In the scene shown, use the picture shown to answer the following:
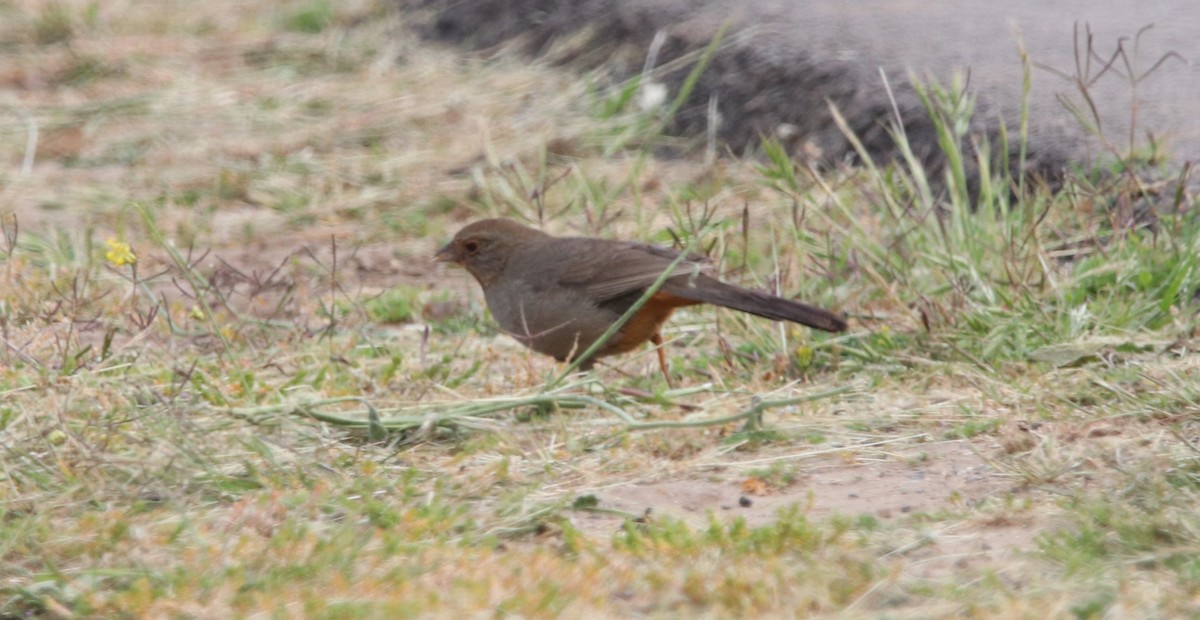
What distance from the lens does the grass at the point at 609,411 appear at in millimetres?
3299

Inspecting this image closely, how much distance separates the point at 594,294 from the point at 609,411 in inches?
35.6

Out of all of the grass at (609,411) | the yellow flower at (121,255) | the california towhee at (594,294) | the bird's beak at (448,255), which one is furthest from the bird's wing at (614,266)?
the yellow flower at (121,255)

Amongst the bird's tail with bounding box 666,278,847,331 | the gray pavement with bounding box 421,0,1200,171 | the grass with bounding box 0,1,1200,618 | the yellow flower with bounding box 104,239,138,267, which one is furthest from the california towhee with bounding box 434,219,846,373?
the gray pavement with bounding box 421,0,1200,171

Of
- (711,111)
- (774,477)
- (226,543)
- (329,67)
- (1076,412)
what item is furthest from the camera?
(329,67)

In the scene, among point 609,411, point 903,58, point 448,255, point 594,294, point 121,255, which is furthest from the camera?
point 903,58

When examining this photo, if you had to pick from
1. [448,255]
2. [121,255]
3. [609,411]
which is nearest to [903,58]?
[448,255]

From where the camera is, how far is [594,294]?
5441 mm

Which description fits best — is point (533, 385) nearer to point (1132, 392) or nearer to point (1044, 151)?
point (1132, 392)

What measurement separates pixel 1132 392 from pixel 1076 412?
0.17 m

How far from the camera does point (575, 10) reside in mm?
9852

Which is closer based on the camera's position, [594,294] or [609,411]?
[609,411]

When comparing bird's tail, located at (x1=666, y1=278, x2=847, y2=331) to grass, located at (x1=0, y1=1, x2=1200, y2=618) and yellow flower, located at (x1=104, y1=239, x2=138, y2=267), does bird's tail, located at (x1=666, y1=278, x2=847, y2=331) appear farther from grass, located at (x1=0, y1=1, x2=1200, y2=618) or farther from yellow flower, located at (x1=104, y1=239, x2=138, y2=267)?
yellow flower, located at (x1=104, y1=239, x2=138, y2=267)

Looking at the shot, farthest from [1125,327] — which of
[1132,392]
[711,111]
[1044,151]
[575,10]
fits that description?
[575,10]

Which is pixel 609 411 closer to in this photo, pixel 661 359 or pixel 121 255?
pixel 661 359
